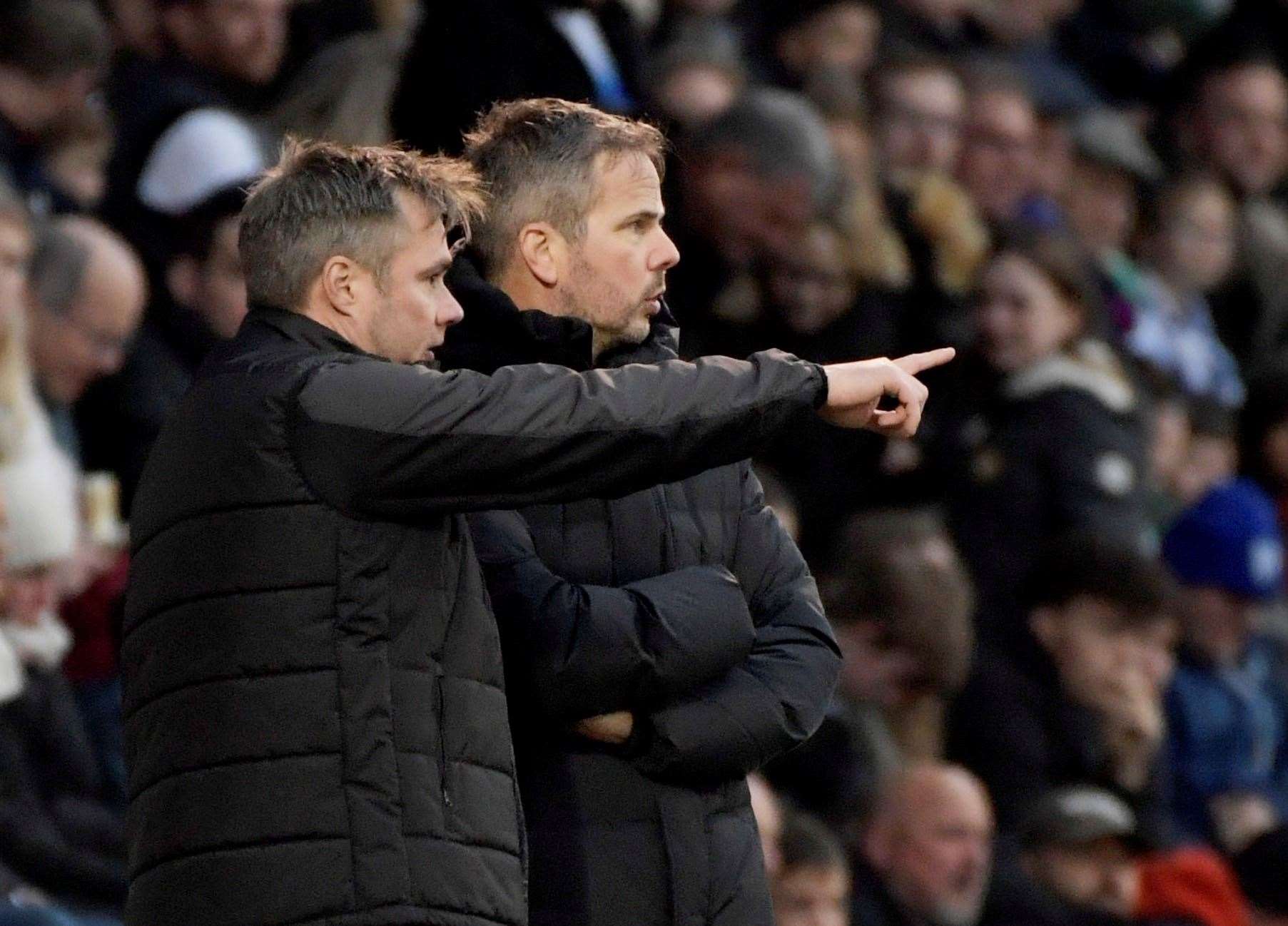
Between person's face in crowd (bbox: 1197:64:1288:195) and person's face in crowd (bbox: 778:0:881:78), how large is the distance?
2635mm

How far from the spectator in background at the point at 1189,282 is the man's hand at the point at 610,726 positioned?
21.6 ft

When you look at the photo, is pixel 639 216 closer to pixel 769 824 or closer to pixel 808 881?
pixel 769 824

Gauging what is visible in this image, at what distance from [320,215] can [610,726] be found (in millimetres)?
864

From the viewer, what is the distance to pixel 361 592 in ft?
12.6

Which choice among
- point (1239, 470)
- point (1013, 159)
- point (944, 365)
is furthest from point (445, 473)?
point (1239, 470)

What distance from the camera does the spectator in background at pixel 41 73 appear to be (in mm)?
6895

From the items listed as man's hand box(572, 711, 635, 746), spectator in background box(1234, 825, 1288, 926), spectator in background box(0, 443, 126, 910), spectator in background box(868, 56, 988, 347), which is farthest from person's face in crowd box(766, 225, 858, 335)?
man's hand box(572, 711, 635, 746)

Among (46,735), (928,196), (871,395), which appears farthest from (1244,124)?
(871,395)

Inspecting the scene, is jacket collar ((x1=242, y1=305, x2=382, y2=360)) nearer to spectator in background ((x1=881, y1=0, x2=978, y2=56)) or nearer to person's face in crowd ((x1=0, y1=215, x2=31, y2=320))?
person's face in crowd ((x1=0, y1=215, x2=31, y2=320))

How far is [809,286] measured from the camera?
8.19m

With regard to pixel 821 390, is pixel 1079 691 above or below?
below

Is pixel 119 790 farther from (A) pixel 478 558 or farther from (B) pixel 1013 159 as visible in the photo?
(B) pixel 1013 159

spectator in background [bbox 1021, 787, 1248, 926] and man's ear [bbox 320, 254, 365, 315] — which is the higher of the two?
man's ear [bbox 320, 254, 365, 315]

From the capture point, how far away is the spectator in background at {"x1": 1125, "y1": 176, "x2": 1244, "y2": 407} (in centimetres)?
1077
